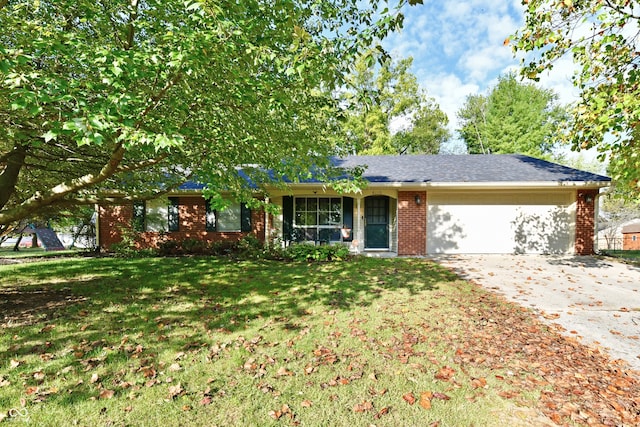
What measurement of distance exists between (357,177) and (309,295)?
250cm

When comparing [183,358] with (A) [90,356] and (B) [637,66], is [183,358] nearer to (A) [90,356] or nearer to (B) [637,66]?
(A) [90,356]

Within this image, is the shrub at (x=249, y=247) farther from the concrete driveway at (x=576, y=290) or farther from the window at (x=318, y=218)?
the concrete driveway at (x=576, y=290)

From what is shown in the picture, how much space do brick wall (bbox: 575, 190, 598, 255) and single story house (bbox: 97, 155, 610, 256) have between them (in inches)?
1.2

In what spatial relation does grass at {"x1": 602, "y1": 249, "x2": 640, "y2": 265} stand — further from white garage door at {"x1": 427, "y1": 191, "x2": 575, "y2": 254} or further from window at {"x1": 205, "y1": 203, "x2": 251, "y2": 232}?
window at {"x1": 205, "y1": 203, "x2": 251, "y2": 232}

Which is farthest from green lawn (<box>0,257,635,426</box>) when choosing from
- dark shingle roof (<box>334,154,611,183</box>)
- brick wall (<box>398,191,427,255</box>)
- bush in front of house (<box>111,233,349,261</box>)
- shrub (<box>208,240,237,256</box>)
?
dark shingle roof (<box>334,154,611,183</box>)

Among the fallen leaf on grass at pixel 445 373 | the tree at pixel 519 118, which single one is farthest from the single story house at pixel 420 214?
the tree at pixel 519 118

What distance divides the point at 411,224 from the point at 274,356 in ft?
28.4

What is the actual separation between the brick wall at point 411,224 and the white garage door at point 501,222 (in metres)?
0.41

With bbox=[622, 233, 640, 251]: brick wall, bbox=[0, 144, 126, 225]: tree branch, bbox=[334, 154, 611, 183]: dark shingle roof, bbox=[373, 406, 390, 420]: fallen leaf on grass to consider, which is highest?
bbox=[334, 154, 611, 183]: dark shingle roof

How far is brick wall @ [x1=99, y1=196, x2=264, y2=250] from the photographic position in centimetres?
1196

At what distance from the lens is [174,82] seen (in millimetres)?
3758

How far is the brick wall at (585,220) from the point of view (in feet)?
35.1

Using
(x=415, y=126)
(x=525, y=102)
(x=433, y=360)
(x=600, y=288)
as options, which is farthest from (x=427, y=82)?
(x=433, y=360)

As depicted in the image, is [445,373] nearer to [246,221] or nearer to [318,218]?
[318,218]
